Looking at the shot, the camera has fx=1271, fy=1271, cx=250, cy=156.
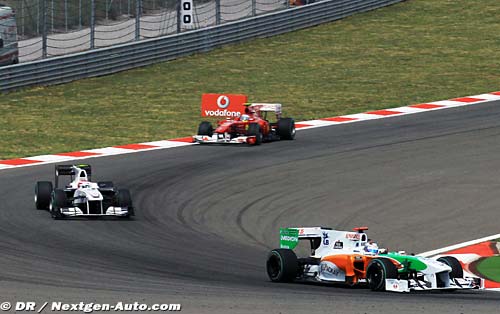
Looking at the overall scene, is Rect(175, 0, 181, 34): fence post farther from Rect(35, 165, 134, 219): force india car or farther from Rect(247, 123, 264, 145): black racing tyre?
Rect(35, 165, 134, 219): force india car

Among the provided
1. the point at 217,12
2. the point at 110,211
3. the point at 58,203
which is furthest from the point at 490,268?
the point at 217,12

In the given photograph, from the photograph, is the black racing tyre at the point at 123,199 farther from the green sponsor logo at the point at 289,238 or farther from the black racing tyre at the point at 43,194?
the green sponsor logo at the point at 289,238

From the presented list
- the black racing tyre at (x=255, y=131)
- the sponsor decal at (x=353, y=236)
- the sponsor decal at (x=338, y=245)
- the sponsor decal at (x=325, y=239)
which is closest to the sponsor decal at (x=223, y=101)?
the black racing tyre at (x=255, y=131)

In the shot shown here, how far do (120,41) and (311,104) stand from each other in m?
6.71

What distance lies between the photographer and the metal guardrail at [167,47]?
33094 millimetres

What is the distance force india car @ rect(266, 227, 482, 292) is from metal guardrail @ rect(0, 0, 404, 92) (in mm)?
18465

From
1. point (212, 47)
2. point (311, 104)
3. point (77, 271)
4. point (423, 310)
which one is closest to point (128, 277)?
point (77, 271)

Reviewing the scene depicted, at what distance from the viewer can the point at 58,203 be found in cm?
1905

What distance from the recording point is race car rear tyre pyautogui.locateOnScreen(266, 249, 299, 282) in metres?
14.9

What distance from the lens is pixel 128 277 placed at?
48.3 ft

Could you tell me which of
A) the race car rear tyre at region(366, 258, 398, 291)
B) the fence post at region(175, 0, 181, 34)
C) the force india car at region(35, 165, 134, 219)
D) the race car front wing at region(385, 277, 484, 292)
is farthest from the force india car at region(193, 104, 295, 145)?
the race car front wing at region(385, 277, 484, 292)

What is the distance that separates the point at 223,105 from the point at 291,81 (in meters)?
7.91

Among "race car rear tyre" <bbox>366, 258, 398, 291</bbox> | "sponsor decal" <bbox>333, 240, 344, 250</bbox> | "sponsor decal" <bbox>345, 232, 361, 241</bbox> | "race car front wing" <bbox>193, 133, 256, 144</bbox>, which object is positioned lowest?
"race car rear tyre" <bbox>366, 258, 398, 291</bbox>

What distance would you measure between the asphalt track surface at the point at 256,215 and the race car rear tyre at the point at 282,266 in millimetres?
203
